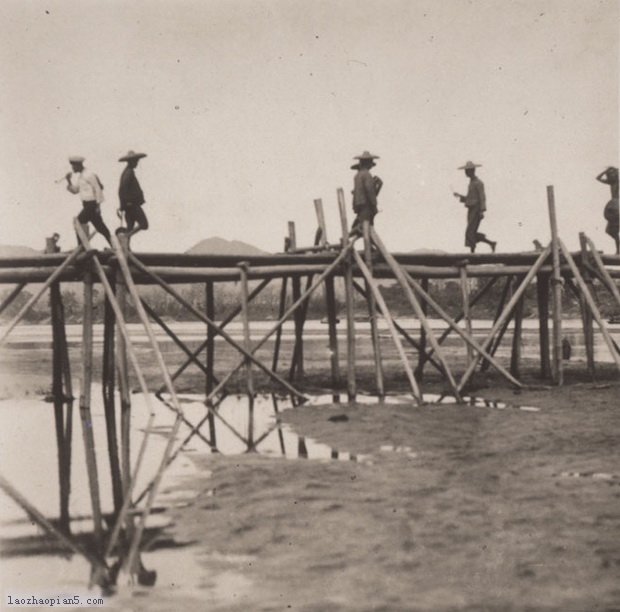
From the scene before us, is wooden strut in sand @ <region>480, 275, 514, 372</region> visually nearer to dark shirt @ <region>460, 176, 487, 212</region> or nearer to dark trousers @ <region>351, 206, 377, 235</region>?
dark shirt @ <region>460, 176, 487, 212</region>

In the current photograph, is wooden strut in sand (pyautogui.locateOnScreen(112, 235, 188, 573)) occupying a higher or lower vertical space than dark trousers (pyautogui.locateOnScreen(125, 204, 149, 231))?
lower

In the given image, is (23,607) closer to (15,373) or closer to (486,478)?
(486,478)

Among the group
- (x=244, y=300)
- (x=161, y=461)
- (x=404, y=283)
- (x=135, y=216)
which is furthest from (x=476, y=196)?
(x=161, y=461)

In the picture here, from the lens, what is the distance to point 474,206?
17688 mm

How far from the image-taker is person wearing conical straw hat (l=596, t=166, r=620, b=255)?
18.0m

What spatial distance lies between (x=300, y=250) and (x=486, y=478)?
8.80 m

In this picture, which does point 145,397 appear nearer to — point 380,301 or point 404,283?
point 380,301

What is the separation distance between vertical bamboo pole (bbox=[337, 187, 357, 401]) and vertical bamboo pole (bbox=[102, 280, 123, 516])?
11.7ft

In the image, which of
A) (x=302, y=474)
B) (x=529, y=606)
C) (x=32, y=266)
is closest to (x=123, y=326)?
(x=32, y=266)

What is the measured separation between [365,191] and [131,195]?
3890mm

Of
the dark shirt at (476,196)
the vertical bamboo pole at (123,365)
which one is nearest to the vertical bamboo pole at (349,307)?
the dark shirt at (476,196)

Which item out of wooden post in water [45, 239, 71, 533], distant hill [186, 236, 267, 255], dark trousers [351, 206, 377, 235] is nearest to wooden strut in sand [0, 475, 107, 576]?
wooden post in water [45, 239, 71, 533]

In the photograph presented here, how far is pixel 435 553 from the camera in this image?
266 inches

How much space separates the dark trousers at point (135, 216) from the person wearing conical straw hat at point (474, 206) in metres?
5.77
